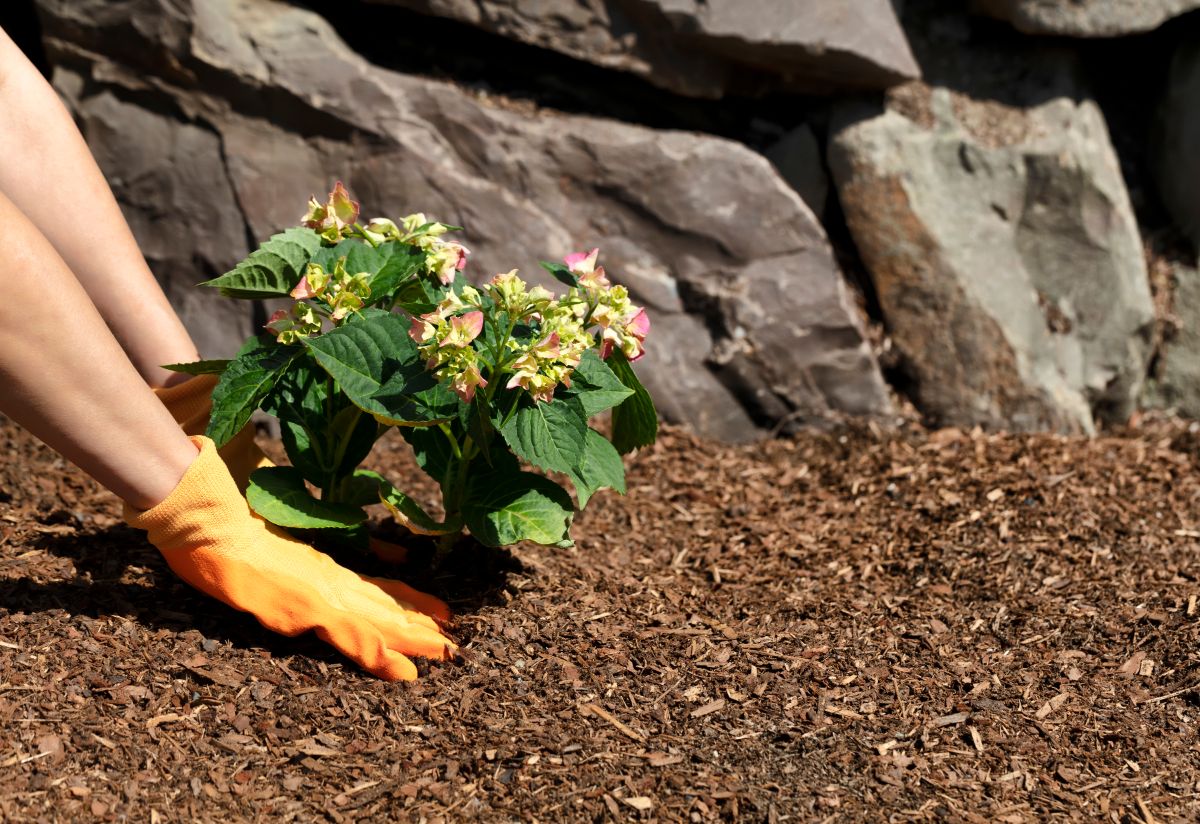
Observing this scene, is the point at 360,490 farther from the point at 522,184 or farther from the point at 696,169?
the point at 696,169

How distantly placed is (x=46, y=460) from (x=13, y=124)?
1.10 metres

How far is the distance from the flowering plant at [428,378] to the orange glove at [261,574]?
→ 0.17 feet

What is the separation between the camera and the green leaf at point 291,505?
2.09m

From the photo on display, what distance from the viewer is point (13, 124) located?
2.23 metres

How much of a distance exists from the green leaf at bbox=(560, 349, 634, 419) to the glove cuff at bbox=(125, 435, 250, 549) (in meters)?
0.64

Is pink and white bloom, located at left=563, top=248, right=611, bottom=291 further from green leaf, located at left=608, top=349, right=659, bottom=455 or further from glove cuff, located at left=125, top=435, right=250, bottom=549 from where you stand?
glove cuff, located at left=125, top=435, right=250, bottom=549

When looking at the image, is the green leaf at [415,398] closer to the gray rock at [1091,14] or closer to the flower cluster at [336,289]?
the flower cluster at [336,289]

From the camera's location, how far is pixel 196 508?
2.02 m

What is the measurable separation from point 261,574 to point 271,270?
0.55 m

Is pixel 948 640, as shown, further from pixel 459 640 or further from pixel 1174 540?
pixel 459 640

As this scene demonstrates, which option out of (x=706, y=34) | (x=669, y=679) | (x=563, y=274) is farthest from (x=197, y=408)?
(x=706, y=34)

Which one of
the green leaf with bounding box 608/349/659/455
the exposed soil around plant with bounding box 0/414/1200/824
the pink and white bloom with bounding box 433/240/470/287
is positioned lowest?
the exposed soil around plant with bounding box 0/414/1200/824

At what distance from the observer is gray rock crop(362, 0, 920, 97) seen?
3.56 m

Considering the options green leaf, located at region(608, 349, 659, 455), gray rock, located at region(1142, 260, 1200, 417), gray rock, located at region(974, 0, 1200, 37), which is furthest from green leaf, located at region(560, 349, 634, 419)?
gray rock, located at region(1142, 260, 1200, 417)
